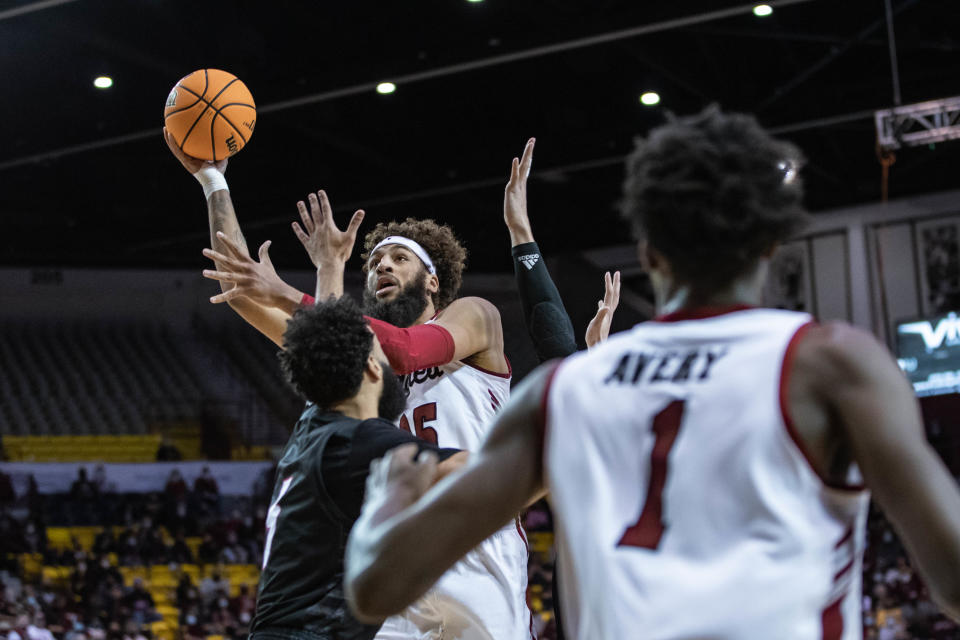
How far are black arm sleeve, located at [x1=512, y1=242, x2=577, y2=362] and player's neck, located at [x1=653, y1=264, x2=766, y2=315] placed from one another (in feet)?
6.78

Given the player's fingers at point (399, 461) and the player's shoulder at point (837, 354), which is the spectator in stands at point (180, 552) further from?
the player's shoulder at point (837, 354)

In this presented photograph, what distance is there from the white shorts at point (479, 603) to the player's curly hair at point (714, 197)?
8.07 ft

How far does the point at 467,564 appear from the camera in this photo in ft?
13.3

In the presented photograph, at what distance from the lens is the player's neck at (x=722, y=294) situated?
66.9 inches

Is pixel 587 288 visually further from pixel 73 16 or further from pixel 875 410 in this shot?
pixel 875 410

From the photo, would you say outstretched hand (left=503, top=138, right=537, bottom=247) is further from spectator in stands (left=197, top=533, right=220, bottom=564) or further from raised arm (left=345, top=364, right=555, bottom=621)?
spectator in stands (left=197, top=533, right=220, bottom=564)

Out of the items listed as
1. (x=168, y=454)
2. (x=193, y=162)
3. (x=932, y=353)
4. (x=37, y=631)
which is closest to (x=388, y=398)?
(x=193, y=162)

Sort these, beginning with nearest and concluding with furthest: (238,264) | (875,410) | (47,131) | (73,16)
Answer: (875,410) → (238,264) → (73,16) → (47,131)

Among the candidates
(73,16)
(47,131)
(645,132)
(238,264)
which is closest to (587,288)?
(645,132)

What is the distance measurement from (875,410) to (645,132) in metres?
15.2

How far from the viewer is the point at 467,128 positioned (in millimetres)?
16547

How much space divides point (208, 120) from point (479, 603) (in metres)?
Answer: 2.34

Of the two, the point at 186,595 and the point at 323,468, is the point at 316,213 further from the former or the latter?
the point at 186,595

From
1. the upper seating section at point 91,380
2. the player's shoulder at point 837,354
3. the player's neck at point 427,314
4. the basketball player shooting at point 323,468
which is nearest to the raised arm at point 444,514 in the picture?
the player's shoulder at point 837,354
